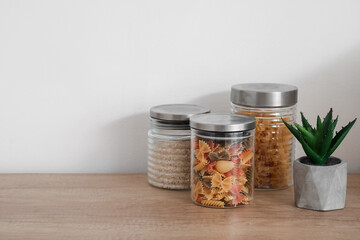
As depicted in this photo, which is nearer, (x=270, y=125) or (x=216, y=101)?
(x=270, y=125)

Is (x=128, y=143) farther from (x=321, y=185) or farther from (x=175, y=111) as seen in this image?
(x=321, y=185)

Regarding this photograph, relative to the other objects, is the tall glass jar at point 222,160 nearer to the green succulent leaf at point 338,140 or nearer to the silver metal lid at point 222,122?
the silver metal lid at point 222,122

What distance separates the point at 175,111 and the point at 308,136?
29 centimetres

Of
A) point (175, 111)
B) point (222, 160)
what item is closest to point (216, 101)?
point (175, 111)

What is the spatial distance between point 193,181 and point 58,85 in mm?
429

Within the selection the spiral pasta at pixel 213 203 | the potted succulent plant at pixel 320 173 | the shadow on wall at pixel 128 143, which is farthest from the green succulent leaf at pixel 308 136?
the shadow on wall at pixel 128 143

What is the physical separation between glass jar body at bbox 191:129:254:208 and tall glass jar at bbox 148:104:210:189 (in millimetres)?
71

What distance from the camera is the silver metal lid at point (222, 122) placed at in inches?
40.9

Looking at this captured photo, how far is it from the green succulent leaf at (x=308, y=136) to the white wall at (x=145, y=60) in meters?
0.26

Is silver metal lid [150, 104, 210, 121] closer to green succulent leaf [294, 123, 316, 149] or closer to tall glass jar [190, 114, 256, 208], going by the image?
tall glass jar [190, 114, 256, 208]

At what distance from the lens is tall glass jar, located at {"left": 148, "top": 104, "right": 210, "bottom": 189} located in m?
1.16

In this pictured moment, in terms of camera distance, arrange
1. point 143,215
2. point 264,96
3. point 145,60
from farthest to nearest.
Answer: point 145,60 < point 264,96 < point 143,215

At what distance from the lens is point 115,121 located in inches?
51.9

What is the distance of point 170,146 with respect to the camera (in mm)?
1165
